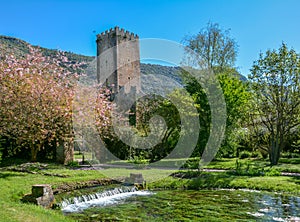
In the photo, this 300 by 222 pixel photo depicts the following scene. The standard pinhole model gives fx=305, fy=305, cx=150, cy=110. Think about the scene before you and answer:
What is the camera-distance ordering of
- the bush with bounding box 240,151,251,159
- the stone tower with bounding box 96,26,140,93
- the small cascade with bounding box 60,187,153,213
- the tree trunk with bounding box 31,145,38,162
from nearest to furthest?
the small cascade with bounding box 60,187,153,213 → the tree trunk with bounding box 31,145,38,162 → the bush with bounding box 240,151,251,159 → the stone tower with bounding box 96,26,140,93

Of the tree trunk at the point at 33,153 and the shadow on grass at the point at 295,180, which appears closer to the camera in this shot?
the shadow on grass at the point at 295,180

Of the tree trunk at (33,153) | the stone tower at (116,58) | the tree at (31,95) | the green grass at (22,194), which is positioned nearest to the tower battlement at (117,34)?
the stone tower at (116,58)

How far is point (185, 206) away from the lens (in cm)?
984

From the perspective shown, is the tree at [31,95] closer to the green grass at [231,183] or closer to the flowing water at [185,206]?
the flowing water at [185,206]

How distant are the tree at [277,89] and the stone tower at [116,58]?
22.9 m

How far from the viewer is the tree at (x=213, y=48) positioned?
91.1ft

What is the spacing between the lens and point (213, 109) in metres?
19.7

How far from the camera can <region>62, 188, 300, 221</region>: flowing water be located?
8.53m

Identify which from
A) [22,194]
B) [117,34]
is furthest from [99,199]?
[117,34]

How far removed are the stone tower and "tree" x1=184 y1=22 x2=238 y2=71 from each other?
14470mm

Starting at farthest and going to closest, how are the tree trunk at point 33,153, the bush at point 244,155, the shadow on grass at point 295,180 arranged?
the bush at point 244,155, the tree trunk at point 33,153, the shadow on grass at point 295,180

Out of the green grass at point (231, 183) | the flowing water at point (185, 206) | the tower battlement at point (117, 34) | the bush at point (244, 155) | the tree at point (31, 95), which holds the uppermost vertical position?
the tower battlement at point (117, 34)

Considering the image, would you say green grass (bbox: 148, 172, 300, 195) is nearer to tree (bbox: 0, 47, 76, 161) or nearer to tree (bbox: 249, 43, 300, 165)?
tree (bbox: 0, 47, 76, 161)

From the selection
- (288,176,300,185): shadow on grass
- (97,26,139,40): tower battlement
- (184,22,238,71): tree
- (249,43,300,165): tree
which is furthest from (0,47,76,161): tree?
(97,26,139,40): tower battlement
